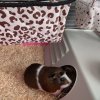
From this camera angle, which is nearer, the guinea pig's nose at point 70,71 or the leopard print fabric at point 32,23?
the leopard print fabric at point 32,23

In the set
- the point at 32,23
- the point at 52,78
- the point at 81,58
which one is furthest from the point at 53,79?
the point at 32,23

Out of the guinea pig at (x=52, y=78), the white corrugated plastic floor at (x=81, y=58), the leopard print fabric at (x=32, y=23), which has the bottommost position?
the guinea pig at (x=52, y=78)

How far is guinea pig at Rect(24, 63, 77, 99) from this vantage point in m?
1.11

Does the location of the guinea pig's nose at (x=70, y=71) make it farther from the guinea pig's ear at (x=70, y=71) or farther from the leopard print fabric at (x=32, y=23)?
the leopard print fabric at (x=32, y=23)

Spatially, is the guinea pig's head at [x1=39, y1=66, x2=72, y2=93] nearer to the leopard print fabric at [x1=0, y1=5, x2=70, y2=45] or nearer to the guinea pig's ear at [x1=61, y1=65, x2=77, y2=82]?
the guinea pig's ear at [x1=61, y1=65, x2=77, y2=82]

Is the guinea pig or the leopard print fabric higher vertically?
the leopard print fabric

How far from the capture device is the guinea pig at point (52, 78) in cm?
111

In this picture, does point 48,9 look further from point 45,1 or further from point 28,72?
point 28,72

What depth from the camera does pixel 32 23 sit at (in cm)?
105

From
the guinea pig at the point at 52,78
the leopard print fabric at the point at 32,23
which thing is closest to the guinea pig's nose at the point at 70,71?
the guinea pig at the point at 52,78

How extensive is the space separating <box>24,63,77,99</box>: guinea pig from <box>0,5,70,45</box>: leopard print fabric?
0.16 m

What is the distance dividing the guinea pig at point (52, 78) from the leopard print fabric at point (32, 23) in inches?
6.4

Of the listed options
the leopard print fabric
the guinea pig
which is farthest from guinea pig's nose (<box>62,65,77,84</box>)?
the leopard print fabric

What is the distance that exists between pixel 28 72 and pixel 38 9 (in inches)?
14.9
